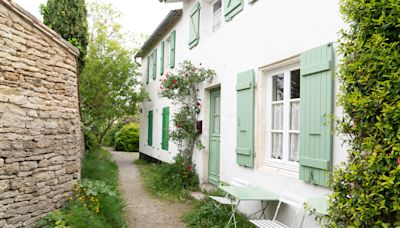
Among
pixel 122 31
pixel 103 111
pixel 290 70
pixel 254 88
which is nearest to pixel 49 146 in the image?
pixel 254 88

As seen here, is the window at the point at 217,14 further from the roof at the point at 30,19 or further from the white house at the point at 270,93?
the roof at the point at 30,19

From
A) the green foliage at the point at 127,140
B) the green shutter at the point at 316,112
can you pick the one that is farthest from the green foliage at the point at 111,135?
the green shutter at the point at 316,112

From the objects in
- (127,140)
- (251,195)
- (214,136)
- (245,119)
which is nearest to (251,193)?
(251,195)

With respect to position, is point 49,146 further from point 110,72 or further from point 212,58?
point 110,72

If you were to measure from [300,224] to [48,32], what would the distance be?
169 inches

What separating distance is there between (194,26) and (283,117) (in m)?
4.37

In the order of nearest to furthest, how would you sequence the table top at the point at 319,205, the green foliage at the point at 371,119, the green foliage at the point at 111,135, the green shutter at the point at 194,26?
the green foliage at the point at 371,119
the table top at the point at 319,205
the green shutter at the point at 194,26
the green foliage at the point at 111,135

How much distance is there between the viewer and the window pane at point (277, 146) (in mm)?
4855

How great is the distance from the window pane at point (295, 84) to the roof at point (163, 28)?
5876mm

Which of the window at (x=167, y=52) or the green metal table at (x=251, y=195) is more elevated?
the window at (x=167, y=52)

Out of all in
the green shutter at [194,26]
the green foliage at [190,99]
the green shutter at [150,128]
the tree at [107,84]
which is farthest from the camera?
the green shutter at [150,128]

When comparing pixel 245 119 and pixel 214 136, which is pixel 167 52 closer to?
pixel 214 136

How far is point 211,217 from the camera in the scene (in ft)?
17.6

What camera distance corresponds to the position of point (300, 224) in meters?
4.02
